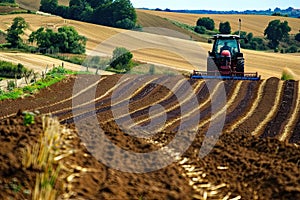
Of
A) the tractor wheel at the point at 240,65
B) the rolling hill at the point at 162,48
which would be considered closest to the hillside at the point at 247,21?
the rolling hill at the point at 162,48

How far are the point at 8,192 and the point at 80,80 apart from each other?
731 inches

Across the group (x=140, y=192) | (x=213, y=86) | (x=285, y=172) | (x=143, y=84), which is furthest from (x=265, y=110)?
(x=140, y=192)

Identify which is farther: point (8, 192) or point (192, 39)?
point (192, 39)

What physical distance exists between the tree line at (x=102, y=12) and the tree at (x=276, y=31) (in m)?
18.9

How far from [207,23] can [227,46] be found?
5884 centimetres

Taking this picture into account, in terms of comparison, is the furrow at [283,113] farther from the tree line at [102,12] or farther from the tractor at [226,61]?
the tree line at [102,12]

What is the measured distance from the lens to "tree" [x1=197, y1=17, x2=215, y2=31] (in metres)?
81.3

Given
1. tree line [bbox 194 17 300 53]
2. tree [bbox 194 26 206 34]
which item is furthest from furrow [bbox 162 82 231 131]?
tree [bbox 194 26 206 34]

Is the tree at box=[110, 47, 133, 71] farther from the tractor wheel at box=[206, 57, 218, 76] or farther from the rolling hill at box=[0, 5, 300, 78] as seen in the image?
the tractor wheel at box=[206, 57, 218, 76]

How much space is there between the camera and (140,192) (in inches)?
273

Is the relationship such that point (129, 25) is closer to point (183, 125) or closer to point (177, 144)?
point (183, 125)

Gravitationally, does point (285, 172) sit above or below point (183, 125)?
above

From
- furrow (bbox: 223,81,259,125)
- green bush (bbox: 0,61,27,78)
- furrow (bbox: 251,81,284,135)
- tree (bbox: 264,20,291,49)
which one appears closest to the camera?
furrow (bbox: 251,81,284,135)

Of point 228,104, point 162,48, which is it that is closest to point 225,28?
point 162,48
